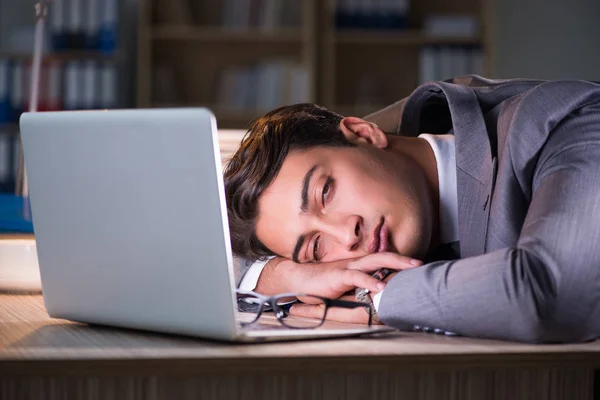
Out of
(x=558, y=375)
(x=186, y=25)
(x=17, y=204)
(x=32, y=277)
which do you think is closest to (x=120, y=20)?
(x=186, y=25)

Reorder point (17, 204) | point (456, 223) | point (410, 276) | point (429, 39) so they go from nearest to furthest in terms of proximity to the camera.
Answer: point (410, 276), point (456, 223), point (17, 204), point (429, 39)

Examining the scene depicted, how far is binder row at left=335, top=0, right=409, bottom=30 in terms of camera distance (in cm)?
473

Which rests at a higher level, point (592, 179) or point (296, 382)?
point (592, 179)

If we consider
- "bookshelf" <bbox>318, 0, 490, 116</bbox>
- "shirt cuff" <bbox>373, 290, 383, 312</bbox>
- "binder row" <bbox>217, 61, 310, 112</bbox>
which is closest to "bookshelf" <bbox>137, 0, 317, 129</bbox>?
"binder row" <bbox>217, 61, 310, 112</bbox>

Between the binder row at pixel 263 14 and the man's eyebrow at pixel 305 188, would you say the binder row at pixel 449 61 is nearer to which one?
the binder row at pixel 263 14

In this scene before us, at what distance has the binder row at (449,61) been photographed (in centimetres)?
471

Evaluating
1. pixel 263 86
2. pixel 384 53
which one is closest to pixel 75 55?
pixel 263 86

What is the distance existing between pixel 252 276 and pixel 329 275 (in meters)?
0.21

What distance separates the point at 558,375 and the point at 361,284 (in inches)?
13.0

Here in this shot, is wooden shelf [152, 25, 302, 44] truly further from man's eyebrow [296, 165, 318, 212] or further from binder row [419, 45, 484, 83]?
man's eyebrow [296, 165, 318, 212]

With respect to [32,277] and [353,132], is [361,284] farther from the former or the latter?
[32,277]

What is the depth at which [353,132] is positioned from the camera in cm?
133

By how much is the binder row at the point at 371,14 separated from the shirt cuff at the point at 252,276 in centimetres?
362

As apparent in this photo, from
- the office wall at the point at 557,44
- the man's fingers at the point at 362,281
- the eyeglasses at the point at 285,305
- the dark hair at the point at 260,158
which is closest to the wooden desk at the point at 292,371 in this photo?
the eyeglasses at the point at 285,305
